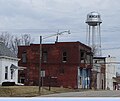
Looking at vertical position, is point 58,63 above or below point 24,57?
below

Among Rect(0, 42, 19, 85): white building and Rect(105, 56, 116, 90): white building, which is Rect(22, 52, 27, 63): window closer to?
Rect(0, 42, 19, 85): white building

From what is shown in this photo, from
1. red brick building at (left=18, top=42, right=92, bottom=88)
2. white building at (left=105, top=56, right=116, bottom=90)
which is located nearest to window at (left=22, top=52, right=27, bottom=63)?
red brick building at (left=18, top=42, right=92, bottom=88)

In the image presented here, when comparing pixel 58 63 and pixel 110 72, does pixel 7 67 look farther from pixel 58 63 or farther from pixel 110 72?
pixel 110 72

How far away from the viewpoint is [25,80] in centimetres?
7188

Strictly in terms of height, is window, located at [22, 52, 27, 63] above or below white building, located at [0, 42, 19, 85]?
above

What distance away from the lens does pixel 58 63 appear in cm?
7012

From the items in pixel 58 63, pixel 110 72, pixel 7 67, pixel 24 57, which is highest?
pixel 24 57

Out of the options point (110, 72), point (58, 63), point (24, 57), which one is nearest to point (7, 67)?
point (58, 63)

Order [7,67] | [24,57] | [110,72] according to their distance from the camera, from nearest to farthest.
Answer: [7,67]
[24,57]
[110,72]

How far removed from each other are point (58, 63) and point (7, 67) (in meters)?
21.0

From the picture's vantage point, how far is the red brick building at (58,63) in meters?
69.1

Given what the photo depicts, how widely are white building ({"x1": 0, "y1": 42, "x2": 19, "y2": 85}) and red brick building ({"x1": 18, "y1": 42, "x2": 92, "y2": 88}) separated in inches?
596

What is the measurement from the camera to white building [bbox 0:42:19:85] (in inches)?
1918

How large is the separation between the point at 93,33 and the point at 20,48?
19127 millimetres
